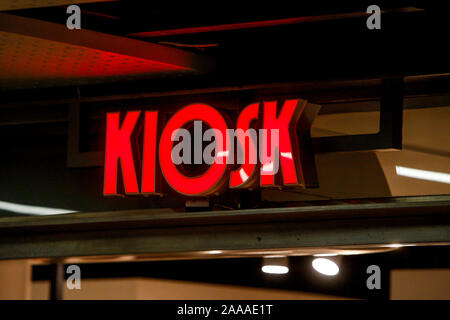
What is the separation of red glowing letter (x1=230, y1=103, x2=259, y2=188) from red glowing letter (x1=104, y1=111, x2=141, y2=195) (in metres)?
0.80

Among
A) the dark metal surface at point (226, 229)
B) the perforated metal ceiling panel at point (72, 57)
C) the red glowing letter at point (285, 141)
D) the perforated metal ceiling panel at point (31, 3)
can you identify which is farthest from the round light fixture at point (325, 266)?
the perforated metal ceiling panel at point (31, 3)

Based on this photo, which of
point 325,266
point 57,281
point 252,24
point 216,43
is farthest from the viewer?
point 57,281

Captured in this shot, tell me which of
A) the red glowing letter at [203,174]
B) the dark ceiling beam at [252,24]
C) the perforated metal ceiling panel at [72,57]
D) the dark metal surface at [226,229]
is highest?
the dark ceiling beam at [252,24]

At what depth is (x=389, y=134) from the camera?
6.08 metres

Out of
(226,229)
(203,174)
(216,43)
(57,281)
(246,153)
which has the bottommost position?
(57,281)

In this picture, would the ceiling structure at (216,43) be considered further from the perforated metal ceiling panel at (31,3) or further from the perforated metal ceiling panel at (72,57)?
the perforated metal ceiling panel at (31,3)

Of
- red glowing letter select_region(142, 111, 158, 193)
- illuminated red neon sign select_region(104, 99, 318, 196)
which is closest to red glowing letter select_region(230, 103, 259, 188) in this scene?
illuminated red neon sign select_region(104, 99, 318, 196)

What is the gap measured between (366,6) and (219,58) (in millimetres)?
1227

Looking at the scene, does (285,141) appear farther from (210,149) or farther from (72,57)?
(72,57)

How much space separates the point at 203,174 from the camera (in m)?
6.27

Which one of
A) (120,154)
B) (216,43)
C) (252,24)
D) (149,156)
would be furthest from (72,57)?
(252,24)

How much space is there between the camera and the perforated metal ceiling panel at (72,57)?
600 centimetres

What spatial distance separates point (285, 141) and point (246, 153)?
1.02ft

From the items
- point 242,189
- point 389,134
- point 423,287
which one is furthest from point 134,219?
point 423,287
